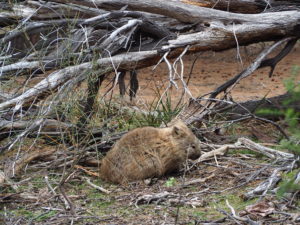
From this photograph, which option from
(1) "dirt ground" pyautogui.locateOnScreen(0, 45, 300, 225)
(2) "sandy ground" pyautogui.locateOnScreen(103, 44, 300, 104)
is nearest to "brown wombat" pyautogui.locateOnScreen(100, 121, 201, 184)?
(1) "dirt ground" pyautogui.locateOnScreen(0, 45, 300, 225)

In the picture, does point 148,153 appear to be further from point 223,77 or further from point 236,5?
point 223,77

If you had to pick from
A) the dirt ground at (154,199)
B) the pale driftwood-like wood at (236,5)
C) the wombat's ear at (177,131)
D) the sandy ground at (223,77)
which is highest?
the pale driftwood-like wood at (236,5)

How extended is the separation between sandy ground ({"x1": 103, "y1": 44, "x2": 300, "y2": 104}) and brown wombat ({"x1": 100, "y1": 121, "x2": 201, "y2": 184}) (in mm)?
4841

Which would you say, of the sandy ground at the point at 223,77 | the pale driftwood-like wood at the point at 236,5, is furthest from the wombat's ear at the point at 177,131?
the sandy ground at the point at 223,77

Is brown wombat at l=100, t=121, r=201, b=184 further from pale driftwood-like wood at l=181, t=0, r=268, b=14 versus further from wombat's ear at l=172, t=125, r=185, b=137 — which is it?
pale driftwood-like wood at l=181, t=0, r=268, b=14

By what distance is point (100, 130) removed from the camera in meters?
7.32

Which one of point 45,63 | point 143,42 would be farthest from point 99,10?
point 45,63

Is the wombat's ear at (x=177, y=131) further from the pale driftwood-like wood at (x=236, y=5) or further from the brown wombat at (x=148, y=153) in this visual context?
the pale driftwood-like wood at (x=236, y=5)

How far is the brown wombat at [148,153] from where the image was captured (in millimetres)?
6781

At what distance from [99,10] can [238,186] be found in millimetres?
3380

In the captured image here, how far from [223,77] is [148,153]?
334 inches

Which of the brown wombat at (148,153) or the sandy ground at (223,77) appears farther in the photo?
the sandy ground at (223,77)

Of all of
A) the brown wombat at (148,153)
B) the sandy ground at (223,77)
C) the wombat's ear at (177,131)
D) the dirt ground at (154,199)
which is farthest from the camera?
the sandy ground at (223,77)

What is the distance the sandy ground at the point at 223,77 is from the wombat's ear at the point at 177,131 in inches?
190
